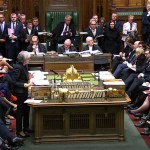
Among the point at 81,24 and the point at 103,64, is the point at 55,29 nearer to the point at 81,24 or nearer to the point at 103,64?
the point at 81,24

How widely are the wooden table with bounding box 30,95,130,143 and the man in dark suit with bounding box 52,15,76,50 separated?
6.34 meters

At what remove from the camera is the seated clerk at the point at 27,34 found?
47.9 ft

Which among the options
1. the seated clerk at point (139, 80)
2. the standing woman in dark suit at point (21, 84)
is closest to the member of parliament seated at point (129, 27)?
the seated clerk at point (139, 80)

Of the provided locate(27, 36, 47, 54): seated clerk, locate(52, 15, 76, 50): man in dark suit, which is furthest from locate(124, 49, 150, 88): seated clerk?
locate(52, 15, 76, 50): man in dark suit

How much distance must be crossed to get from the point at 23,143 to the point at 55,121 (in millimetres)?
659

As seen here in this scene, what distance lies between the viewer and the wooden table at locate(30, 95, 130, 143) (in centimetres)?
883

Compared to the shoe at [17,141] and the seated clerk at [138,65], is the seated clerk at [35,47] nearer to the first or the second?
the seated clerk at [138,65]

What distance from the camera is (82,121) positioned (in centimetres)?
896

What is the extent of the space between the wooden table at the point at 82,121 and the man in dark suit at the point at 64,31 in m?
6.34

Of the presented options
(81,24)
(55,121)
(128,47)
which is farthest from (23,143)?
(81,24)

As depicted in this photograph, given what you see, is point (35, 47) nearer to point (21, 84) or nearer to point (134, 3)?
point (21, 84)

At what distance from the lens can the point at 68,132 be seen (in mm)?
8945

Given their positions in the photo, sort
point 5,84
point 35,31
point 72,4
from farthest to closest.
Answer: point 72,4 < point 35,31 < point 5,84

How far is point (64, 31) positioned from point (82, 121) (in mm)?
6608
